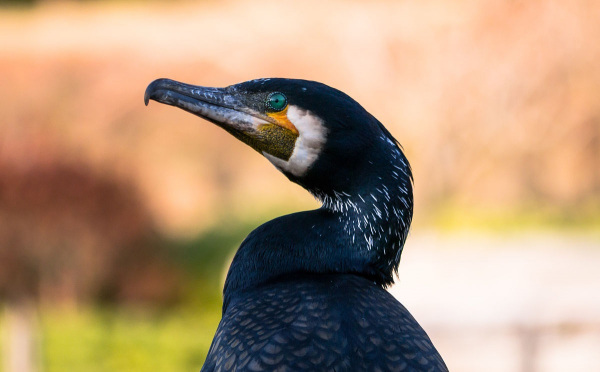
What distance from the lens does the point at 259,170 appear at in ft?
36.8

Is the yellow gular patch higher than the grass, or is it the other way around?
the grass

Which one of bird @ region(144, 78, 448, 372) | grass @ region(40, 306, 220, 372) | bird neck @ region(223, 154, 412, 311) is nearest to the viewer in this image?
bird @ region(144, 78, 448, 372)

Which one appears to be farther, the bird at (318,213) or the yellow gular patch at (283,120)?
the yellow gular patch at (283,120)

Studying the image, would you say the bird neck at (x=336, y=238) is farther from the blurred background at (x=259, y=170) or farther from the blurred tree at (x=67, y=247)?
the blurred tree at (x=67, y=247)

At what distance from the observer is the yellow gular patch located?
2.06 metres

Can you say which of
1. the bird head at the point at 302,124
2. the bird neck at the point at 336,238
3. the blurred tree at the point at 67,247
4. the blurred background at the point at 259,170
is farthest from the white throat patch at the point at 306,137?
the blurred tree at the point at 67,247

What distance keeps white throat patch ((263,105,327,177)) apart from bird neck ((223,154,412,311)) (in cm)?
11

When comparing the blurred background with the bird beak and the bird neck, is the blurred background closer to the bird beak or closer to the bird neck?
the bird neck

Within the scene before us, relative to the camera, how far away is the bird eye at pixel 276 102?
2068mm

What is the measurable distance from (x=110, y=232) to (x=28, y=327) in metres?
1.31

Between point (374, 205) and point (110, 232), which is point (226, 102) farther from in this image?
point (110, 232)

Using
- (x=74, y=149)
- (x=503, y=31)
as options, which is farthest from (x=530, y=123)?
(x=74, y=149)

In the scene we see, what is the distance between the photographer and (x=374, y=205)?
2088mm

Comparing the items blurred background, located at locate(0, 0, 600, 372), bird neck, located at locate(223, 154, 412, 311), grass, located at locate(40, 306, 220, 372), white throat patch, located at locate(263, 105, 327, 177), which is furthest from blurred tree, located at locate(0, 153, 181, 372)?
white throat patch, located at locate(263, 105, 327, 177)
